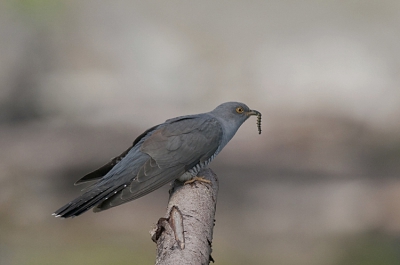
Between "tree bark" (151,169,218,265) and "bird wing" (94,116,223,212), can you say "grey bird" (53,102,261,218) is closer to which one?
"bird wing" (94,116,223,212)

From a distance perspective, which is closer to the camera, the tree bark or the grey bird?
the tree bark

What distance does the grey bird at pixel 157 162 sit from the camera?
2000 millimetres

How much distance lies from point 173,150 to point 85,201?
489 millimetres

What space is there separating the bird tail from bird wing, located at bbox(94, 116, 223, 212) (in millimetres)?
30

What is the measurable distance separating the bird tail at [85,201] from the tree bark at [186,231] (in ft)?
0.87

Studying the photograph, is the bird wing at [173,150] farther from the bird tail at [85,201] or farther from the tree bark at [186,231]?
the tree bark at [186,231]

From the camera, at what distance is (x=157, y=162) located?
2178mm

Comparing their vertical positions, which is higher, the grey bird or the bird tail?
the grey bird

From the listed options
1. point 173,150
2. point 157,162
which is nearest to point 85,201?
point 157,162

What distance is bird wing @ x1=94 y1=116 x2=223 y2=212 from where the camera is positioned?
209 centimetres

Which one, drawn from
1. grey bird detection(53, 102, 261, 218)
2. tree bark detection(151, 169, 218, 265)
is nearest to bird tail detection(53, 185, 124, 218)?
grey bird detection(53, 102, 261, 218)

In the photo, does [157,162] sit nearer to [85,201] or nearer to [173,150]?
[173,150]

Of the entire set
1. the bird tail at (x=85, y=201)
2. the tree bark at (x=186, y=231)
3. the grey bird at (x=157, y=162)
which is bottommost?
the tree bark at (x=186, y=231)

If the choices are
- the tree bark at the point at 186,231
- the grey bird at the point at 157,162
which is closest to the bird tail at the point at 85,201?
the grey bird at the point at 157,162
